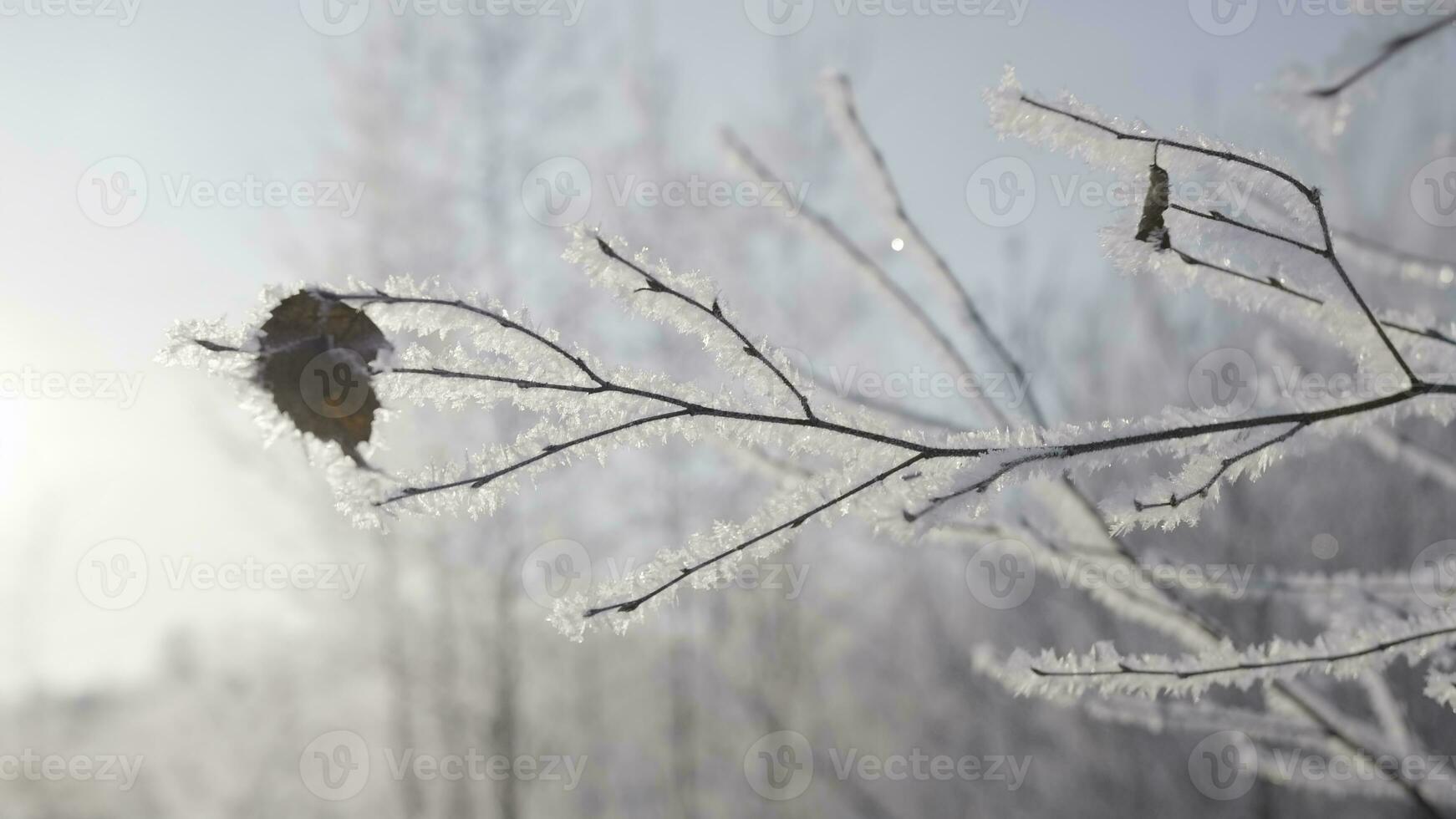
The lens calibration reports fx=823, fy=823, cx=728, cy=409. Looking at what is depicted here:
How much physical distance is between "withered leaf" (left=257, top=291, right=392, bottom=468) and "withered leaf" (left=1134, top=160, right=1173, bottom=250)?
0.71 metres

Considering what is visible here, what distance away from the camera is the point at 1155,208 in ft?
2.43

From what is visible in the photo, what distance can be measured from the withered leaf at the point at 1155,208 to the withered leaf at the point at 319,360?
713 millimetres

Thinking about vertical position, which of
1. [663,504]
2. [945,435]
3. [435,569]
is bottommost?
[945,435]

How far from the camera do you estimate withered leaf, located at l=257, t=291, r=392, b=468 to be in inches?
30.0

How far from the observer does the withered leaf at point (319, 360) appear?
0.76 meters

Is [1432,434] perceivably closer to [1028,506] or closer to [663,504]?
[663,504]

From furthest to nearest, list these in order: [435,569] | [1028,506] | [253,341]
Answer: [435,569]
[1028,506]
[253,341]

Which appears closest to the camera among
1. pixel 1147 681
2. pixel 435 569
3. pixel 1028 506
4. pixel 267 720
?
pixel 1147 681

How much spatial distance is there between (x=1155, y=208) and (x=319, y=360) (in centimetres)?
78

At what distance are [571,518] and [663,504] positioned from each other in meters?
1.21

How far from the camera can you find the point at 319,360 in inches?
30.4

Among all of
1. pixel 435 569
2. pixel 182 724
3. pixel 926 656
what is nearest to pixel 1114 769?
pixel 926 656

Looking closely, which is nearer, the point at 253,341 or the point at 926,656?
the point at 253,341

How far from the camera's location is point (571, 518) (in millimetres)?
6648
